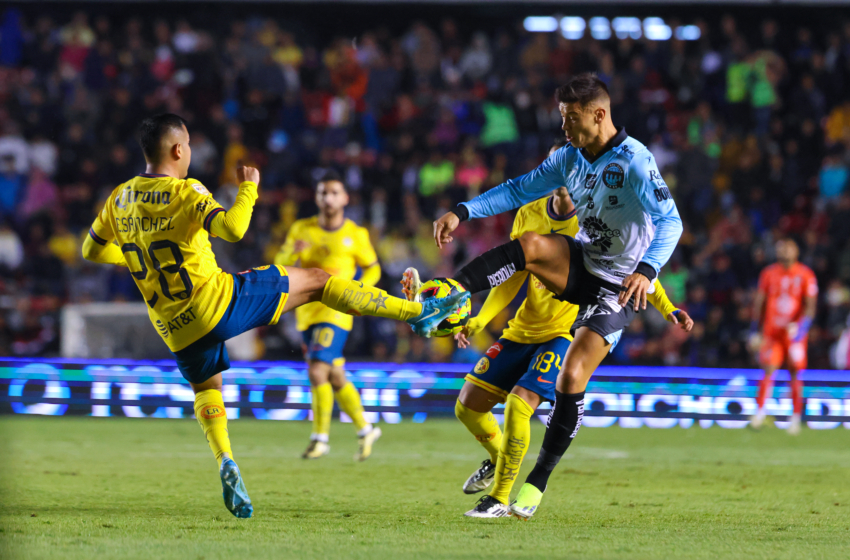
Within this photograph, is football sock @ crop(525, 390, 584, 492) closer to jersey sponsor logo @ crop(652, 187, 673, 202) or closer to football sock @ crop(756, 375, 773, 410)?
jersey sponsor logo @ crop(652, 187, 673, 202)

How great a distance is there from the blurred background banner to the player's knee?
19.9ft

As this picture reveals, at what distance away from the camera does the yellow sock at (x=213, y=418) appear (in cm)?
507

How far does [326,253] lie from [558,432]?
3.90 meters

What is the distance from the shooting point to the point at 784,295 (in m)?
11.3

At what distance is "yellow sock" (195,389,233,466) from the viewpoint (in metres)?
5.07

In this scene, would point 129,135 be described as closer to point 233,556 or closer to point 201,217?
point 201,217

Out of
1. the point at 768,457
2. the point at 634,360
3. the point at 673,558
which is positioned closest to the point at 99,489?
the point at 673,558

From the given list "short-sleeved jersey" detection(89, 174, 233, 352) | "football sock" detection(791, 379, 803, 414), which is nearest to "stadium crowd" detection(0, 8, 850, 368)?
"football sock" detection(791, 379, 803, 414)

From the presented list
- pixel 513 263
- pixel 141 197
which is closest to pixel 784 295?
pixel 513 263

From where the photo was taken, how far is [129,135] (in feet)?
52.3

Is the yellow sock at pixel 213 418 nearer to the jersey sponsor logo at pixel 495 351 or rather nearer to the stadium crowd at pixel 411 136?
the jersey sponsor logo at pixel 495 351

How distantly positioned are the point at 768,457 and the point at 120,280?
378 inches

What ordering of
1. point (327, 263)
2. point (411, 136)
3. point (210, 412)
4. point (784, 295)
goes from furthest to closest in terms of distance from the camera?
point (411, 136) < point (784, 295) < point (327, 263) < point (210, 412)

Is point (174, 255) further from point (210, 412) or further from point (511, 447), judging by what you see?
point (511, 447)
